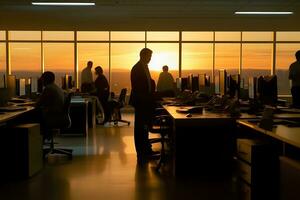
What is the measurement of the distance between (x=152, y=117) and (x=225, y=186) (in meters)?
1.95

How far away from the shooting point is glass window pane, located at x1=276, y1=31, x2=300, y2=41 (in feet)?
56.9

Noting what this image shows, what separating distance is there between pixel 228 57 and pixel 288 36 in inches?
87.7

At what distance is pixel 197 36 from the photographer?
17203mm

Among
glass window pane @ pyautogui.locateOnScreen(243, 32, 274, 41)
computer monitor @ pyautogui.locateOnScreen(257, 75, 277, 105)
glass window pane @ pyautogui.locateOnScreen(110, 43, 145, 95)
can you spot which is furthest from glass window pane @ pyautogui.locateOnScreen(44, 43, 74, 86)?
computer monitor @ pyautogui.locateOnScreen(257, 75, 277, 105)

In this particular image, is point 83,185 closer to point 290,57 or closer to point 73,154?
point 73,154

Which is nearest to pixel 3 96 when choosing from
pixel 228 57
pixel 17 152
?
pixel 17 152

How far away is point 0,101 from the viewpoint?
693 cm

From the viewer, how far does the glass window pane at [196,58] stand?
677 inches

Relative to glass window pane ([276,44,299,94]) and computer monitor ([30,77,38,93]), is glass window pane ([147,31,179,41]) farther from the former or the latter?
computer monitor ([30,77,38,93])

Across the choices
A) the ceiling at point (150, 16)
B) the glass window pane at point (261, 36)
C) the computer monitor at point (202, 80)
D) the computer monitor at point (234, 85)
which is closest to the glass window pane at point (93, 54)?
the ceiling at point (150, 16)

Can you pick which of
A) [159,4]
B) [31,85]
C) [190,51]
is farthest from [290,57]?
[31,85]

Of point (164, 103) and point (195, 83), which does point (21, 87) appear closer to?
point (164, 103)

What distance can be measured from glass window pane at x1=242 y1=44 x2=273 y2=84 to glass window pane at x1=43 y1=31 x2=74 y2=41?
20.0 feet

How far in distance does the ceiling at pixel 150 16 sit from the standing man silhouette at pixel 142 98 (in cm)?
342
